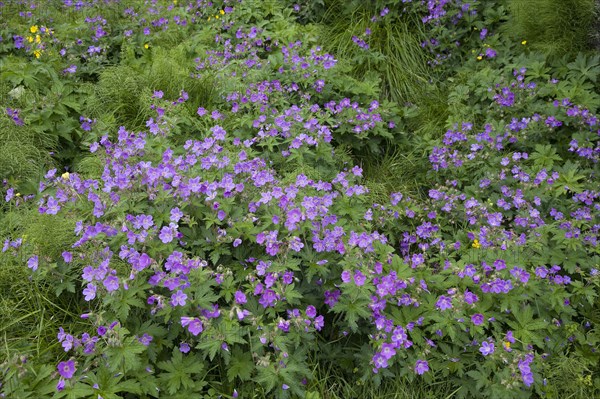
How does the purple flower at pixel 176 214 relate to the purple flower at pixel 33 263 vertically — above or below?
above

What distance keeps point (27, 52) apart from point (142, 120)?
1189mm

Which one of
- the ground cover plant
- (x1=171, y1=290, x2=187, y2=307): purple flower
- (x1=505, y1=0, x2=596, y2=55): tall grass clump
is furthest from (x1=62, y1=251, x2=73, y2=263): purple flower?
(x1=505, y1=0, x2=596, y2=55): tall grass clump

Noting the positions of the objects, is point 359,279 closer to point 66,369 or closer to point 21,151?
point 66,369

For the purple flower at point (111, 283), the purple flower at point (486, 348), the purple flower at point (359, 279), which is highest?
the purple flower at point (359, 279)

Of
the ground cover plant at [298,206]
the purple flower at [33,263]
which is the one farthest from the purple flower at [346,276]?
the purple flower at [33,263]

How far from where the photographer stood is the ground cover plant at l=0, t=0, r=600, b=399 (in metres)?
2.31

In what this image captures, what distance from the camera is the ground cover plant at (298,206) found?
231cm

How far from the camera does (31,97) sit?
3855 mm

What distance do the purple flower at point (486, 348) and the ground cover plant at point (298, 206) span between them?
0.04 feet

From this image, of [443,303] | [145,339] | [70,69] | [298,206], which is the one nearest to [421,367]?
[443,303]

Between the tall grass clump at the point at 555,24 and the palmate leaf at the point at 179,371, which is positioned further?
the tall grass clump at the point at 555,24

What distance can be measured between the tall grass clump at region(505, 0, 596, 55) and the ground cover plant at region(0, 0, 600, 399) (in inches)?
0.9

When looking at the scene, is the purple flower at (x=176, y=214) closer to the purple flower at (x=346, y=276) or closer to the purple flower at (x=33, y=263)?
the purple flower at (x=33, y=263)

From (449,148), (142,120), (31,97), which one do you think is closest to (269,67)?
(142,120)
